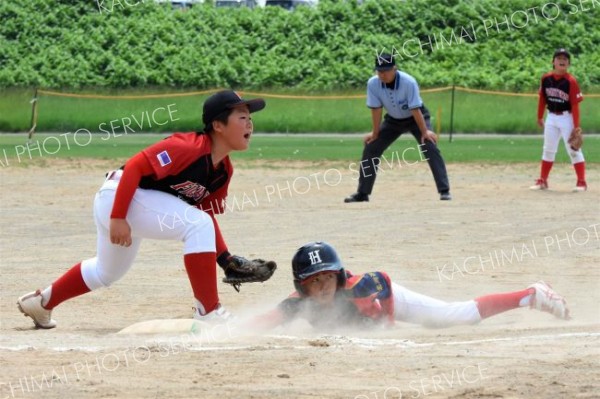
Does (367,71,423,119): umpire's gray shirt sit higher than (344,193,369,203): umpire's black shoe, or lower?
higher

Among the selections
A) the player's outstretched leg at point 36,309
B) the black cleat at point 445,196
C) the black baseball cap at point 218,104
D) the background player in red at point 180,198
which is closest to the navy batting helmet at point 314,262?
→ the background player in red at point 180,198

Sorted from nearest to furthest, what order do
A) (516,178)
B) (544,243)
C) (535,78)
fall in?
1. (544,243)
2. (516,178)
3. (535,78)

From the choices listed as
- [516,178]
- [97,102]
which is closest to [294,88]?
[97,102]

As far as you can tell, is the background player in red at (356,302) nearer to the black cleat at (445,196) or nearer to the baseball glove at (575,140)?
the black cleat at (445,196)

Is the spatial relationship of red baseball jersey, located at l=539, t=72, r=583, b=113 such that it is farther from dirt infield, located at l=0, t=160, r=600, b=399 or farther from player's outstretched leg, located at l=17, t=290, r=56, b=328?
player's outstretched leg, located at l=17, t=290, r=56, b=328

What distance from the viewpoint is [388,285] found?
22.9 feet

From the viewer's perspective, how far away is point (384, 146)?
14.8m

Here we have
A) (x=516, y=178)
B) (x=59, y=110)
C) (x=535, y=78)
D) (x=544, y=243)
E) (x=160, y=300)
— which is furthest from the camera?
(x=535, y=78)

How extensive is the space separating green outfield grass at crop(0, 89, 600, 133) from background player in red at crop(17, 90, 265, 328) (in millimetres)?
23928

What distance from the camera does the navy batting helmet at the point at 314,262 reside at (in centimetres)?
684

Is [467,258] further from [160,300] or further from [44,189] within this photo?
[44,189]

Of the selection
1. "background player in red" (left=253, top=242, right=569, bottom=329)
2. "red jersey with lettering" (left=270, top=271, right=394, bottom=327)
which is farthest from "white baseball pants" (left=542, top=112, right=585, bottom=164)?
"red jersey with lettering" (left=270, top=271, right=394, bottom=327)

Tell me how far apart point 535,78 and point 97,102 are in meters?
13.3

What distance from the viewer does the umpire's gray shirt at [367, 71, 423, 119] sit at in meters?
14.2
